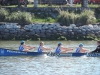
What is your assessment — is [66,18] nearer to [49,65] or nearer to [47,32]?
[47,32]

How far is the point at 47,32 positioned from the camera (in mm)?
47594

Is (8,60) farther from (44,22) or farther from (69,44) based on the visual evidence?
(44,22)

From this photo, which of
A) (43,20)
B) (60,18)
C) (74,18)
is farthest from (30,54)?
(43,20)

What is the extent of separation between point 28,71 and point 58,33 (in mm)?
17766

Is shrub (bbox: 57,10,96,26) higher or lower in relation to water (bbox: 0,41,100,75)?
higher

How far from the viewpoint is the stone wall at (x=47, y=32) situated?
4734 cm

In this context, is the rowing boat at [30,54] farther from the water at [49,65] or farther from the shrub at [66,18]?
the shrub at [66,18]

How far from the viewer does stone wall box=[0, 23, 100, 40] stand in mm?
47344

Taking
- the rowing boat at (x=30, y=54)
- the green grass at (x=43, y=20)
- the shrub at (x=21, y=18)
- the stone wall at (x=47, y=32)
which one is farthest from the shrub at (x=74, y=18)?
the rowing boat at (x=30, y=54)

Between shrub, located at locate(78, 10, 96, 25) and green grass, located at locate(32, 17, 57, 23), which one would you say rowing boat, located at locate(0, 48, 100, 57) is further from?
green grass, located at locate(32, 17, 57, 23)

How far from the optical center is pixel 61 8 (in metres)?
53.0

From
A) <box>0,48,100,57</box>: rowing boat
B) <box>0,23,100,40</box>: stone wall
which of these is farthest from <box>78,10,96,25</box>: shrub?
<box>0,48,100,57</box>: rowing boat

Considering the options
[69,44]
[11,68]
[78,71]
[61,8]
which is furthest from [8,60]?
[61,8]

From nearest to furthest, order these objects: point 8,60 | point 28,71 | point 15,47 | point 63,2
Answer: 1. point 28,71
2. point 8,60
3. point 15,47
4. point 63,2
